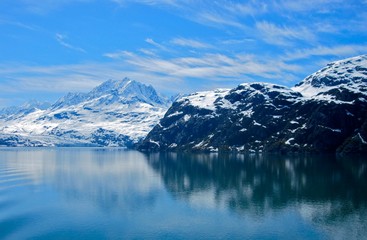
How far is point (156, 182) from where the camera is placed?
7411 inches

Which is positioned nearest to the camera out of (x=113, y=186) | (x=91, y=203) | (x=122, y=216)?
(x=122, y=216)

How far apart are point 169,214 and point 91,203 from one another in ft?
105

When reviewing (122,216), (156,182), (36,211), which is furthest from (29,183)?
(122,216)

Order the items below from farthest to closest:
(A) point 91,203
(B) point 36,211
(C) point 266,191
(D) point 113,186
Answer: (D) point 113,186
(C) point 266,191
(A) point 91,203
(B) point 36,211

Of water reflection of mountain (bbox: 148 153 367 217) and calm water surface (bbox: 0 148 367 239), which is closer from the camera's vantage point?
calm water surface (bbox: 0 148 367 239)

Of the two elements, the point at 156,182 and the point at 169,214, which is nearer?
the point at 169,214

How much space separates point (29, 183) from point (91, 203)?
64118 millimetres

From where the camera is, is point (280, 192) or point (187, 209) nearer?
point (187, 209)

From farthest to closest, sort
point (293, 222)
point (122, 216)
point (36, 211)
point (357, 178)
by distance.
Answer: point (357, 178) → point (36, 211) → point (122, 216) → point (293, 222)

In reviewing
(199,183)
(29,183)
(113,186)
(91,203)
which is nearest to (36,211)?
(91,203)

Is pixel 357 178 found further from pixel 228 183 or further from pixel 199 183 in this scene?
pixel 199 183

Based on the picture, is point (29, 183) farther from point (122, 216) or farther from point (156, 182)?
point (122, 216)

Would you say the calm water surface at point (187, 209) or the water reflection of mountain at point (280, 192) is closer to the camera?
the calm water surface at point (187, 209)

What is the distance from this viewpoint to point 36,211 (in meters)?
118
